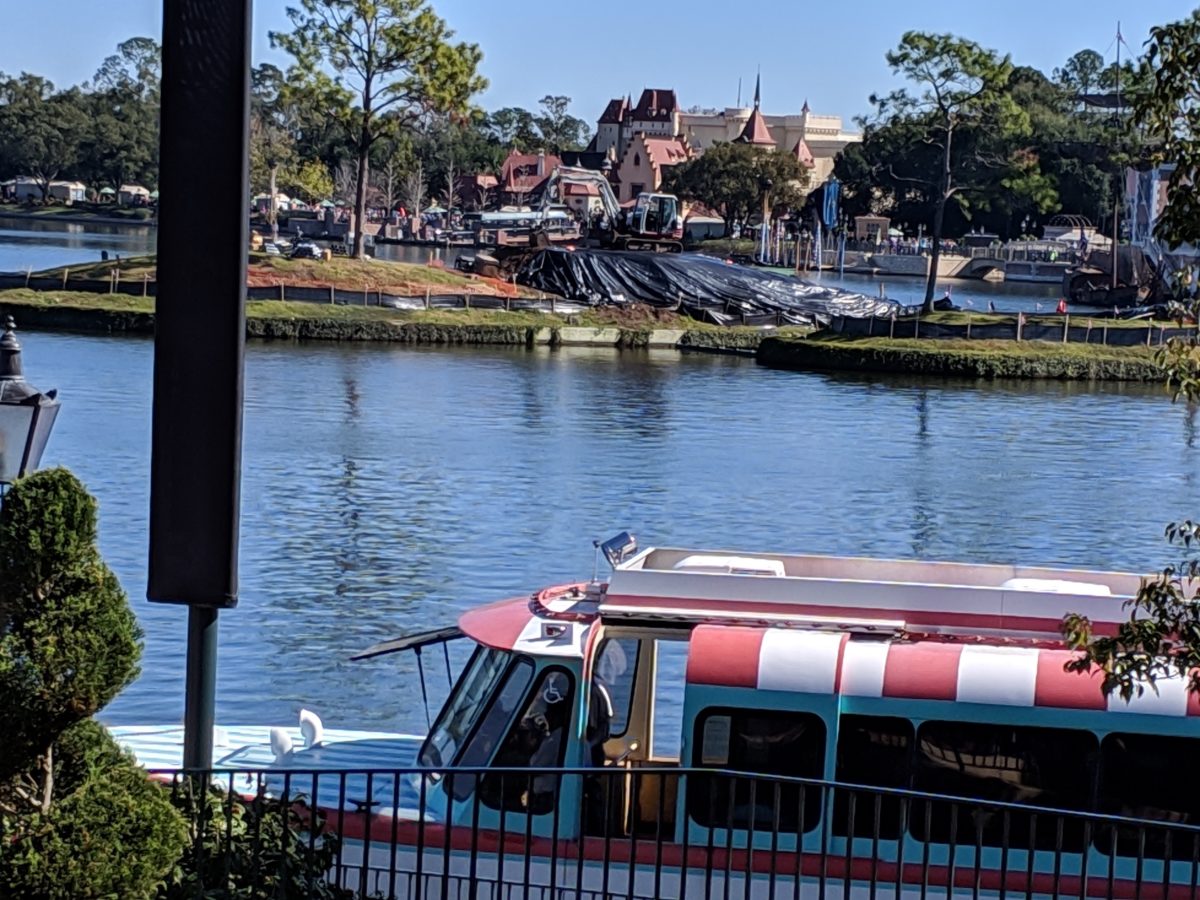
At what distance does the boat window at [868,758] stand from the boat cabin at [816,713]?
0.01 m

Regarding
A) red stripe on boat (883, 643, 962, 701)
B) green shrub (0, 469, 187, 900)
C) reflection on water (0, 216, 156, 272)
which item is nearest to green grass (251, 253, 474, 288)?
reflection on water (0, 216, 156, 272)

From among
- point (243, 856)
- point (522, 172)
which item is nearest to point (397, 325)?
point (243, 856)

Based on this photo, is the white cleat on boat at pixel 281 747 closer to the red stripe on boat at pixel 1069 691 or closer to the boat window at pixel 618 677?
the boat window at pixel 618 677

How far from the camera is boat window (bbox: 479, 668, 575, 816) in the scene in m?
9.79

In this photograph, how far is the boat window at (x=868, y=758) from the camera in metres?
9.62

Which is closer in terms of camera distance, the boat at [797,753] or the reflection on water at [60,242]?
the boat at [797,753]

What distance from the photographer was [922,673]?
31.6ft

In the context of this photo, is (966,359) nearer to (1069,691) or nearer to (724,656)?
(1069,691)

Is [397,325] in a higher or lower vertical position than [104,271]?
lower

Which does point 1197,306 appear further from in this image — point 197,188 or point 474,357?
point 474,357

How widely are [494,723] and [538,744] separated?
30cm

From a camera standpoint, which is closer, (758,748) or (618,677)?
(758,748)

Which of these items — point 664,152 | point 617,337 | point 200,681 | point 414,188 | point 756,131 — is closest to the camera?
point 200,681

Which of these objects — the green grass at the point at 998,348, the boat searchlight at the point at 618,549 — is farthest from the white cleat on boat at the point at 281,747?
the green grass at the point at 998,348
